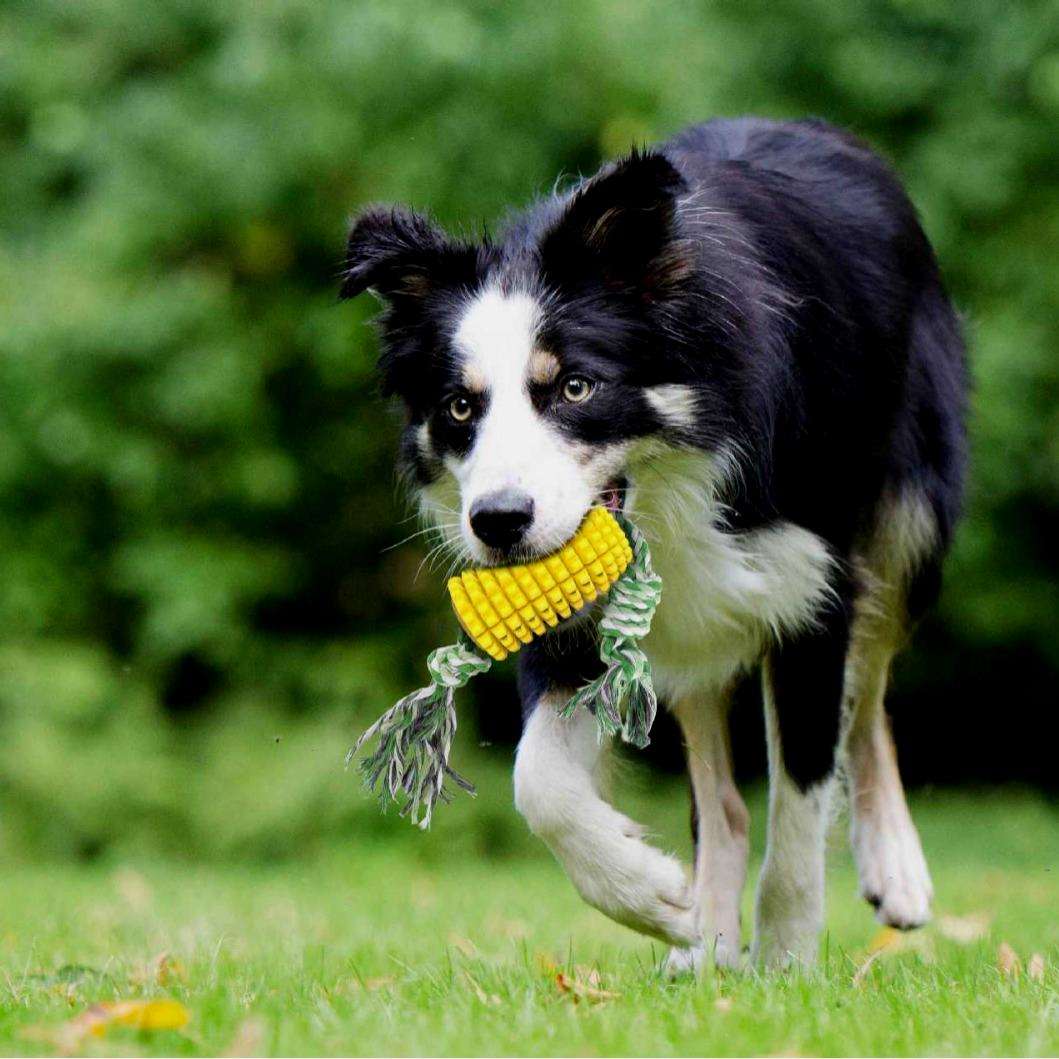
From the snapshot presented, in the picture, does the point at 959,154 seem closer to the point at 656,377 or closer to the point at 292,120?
the point at 292,120

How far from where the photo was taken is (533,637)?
4.12 metres

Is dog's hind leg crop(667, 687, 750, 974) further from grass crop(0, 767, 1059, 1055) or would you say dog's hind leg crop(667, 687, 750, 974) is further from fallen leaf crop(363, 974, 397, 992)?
fallen leaf crop(363, 974, 397, 992)

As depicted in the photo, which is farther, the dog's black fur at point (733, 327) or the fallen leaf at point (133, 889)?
the fallen leaf at point (133, 889)

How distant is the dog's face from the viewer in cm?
392

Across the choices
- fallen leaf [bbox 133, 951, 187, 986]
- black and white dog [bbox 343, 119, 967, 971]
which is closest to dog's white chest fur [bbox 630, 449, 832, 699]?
black and white dog [bbox 343, 119, 967, 971]

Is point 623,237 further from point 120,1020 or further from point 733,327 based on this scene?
point 120,1020

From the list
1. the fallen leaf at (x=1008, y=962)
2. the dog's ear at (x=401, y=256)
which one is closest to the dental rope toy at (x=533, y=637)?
the dog's ear at (x=401, y=256)

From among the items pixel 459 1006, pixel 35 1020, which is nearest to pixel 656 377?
pixel 459 1006

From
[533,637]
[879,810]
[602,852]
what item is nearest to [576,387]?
[533,637]

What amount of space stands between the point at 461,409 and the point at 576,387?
312mm

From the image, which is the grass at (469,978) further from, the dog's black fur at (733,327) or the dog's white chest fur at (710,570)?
the dog's black fur at (733,327)

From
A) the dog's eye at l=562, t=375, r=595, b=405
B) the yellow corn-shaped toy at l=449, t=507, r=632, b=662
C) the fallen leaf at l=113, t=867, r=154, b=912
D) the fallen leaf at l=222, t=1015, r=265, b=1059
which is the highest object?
the dog's eye at l=562, t=375, r=595, b=405

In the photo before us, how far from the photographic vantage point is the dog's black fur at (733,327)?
13.9 feet

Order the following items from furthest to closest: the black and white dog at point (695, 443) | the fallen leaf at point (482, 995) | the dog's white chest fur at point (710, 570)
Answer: the dog's white chest fur at point (710, 570)
the black and white dog at point (695, 443)
the fallen leaf at point (482, 995)
